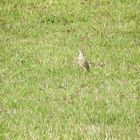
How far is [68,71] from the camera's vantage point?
11031 millimetres

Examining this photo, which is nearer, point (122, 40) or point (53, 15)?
point (122, 40)

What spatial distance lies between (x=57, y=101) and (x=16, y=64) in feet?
9.11

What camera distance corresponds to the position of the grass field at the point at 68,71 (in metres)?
7.88

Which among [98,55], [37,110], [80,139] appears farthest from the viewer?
[98,55]

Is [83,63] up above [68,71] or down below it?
above

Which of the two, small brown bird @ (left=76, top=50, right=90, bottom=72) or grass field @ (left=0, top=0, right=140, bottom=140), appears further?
small brown bird @ (left=76, top=50, right=90, bottom=72)

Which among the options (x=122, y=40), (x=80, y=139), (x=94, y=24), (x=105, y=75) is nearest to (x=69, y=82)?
(x=105, y=75)

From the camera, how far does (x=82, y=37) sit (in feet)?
47.9

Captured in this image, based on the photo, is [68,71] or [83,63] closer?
[68,71]

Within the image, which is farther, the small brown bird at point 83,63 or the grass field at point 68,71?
the small brown bird at point 83,63

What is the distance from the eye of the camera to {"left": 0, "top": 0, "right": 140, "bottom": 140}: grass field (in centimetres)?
788

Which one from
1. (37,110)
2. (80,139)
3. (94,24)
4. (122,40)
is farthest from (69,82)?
(94,24)

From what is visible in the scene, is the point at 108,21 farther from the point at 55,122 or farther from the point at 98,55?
the point at 55,122

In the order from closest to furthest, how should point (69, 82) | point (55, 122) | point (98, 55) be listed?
point (55, 122) → point (69, 82) → point (98, 55)
